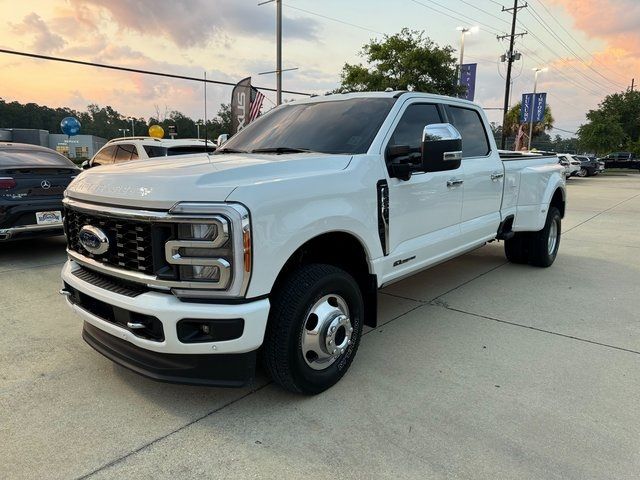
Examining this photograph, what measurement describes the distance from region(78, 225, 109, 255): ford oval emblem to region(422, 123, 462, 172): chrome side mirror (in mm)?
2108

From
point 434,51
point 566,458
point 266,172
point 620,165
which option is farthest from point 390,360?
point 620,165

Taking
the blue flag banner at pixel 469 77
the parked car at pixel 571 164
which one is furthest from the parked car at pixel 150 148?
the parked car at pixel 571 164

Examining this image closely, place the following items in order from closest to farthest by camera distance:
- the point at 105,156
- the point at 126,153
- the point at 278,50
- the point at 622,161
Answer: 1. the point at 126,153
2. the point at 105,156
3. the point at 278,50
4. the point at 622,161

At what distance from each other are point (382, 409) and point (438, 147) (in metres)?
1.74

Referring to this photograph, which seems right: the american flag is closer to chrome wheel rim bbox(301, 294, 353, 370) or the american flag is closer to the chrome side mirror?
the chrome side mirror

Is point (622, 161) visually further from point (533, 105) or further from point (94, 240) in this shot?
point (94, 240)

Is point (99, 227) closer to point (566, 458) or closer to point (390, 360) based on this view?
point (390, 360)

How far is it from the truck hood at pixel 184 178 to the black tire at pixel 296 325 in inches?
23.7

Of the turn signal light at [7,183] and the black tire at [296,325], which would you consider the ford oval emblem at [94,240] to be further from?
the turn signal light at [7,183]

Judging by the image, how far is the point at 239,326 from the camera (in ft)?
8.18

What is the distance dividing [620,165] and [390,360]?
1941 inches

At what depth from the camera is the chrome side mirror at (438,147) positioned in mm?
3358

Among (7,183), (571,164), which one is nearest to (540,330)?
(7,183)

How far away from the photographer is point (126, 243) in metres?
2.69
